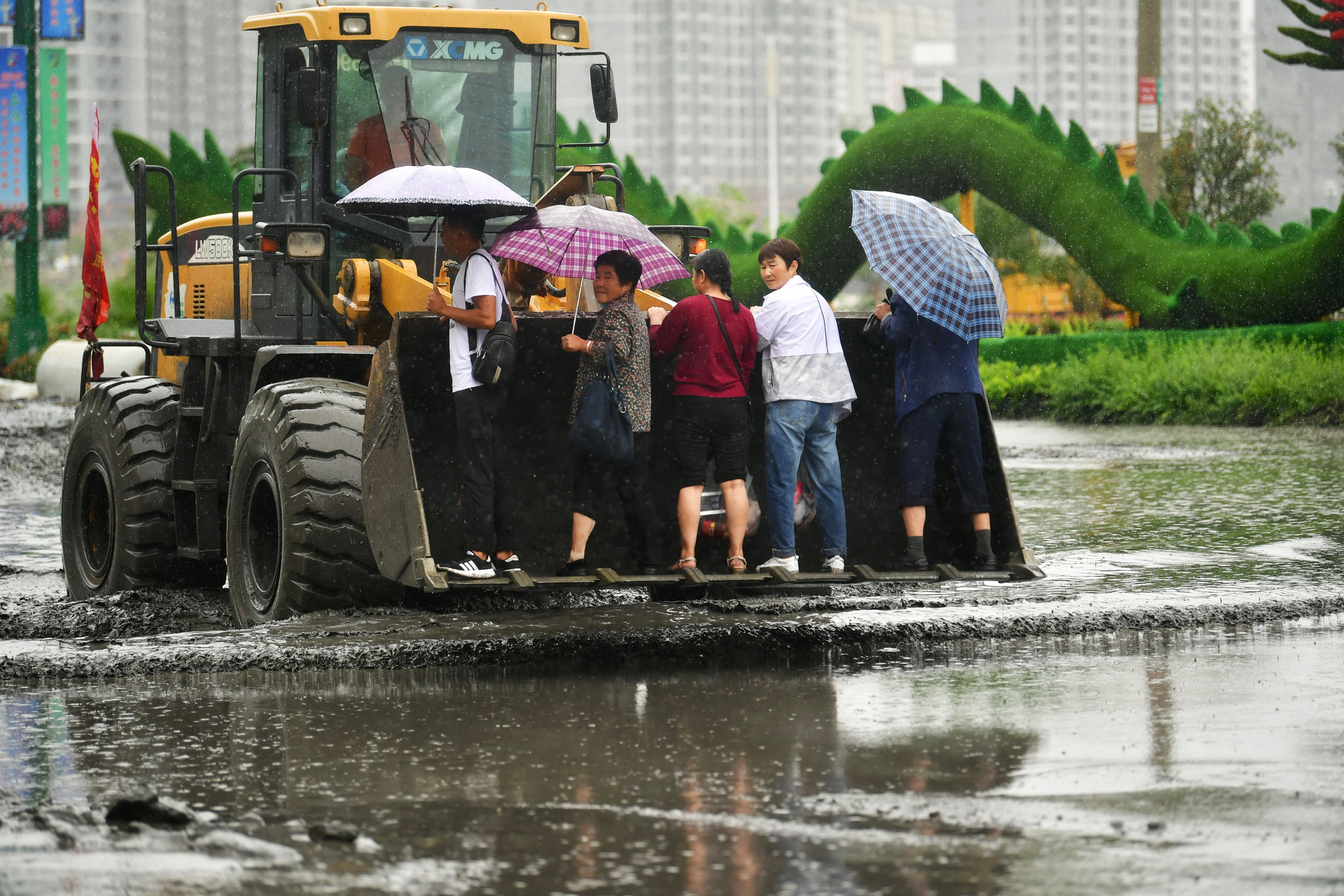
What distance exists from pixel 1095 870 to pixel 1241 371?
20.6 m

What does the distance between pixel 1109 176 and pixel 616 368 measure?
19603 mm

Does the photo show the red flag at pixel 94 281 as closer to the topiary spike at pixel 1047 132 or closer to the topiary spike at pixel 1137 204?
the topiary spike at pixel 1047 132

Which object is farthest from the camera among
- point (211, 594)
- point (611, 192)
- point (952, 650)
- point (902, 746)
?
point (611, 192)

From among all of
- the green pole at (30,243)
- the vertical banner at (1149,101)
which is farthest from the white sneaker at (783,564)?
the green pole at (30,243)

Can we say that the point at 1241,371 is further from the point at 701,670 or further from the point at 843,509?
the point at 701,670

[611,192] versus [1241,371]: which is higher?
[611,192]

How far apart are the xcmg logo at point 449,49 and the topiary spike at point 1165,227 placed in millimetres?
18103

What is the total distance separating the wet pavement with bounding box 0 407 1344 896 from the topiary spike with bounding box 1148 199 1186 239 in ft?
53.8

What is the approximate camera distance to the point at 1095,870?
4.55 meters

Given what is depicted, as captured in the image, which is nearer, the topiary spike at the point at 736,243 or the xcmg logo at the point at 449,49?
the xcmg logo at the point at 449,49

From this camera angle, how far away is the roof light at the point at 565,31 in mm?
10234

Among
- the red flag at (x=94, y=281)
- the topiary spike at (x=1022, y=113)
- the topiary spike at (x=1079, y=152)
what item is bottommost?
the red flag at (x=94, y=281)

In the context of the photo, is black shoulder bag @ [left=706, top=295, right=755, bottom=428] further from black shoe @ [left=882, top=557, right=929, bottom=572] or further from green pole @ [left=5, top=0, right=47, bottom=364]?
green pole @ [left=5, top=0, right=47, bottom=364]

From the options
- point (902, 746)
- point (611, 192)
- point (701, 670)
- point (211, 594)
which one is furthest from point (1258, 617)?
point (611, 192)
